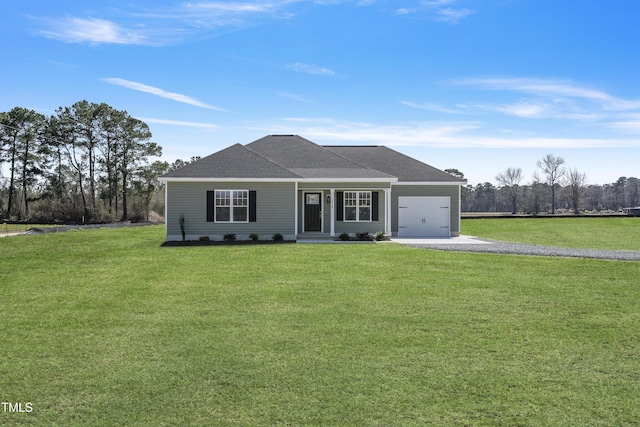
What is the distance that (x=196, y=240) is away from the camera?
2077cm

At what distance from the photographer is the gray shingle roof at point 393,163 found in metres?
24.6

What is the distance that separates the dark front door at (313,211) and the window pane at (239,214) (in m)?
3.21

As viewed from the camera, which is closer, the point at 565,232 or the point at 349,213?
the point at 349,213

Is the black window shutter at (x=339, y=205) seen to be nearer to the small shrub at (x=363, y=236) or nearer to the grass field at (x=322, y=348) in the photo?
the small shrub at (x=363, y=236)

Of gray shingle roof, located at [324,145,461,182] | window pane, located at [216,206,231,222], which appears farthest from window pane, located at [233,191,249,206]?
gray shingle roof, located at [324,145,461,182]

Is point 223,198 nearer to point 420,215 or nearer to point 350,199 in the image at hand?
point 350,199

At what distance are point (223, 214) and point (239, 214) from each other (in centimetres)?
73

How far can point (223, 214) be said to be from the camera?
21031 millimetres

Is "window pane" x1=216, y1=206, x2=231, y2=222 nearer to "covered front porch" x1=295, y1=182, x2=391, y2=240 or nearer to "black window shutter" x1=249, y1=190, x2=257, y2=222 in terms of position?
"black window shutter" x1=249, y1=190, x2=257, y2=222

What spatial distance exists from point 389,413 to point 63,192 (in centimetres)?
5122

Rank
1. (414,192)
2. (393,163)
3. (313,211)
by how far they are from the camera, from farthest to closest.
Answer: (393,163), (414,192), (313,211)

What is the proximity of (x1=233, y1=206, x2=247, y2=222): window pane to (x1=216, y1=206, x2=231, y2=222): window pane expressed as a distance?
0.89ft

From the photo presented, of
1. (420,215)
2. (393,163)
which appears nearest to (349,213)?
(420,215)

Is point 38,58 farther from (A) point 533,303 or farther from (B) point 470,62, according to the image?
(A) point 533,303
